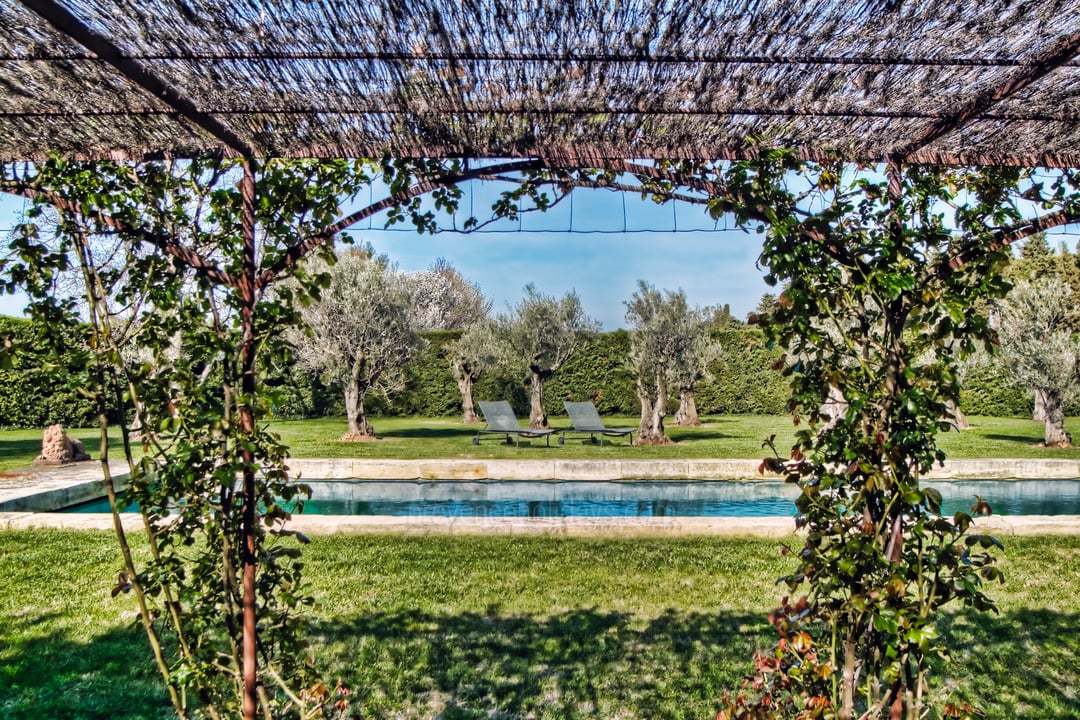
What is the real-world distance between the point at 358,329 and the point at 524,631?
12.1 meters

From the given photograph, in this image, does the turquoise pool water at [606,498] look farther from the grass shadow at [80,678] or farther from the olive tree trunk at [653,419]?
the grass shadow at [80,678]

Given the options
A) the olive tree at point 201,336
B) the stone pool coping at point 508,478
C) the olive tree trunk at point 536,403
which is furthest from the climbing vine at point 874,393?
the olive tree trunk at point 536,403

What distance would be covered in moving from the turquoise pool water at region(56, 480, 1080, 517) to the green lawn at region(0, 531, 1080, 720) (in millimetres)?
3127

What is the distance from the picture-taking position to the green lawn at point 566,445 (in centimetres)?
1217

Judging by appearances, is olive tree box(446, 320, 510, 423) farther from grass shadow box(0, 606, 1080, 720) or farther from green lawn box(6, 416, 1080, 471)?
grass shadow box(0, 606, 1080, 720)

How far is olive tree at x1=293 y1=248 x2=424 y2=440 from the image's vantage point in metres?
15.1

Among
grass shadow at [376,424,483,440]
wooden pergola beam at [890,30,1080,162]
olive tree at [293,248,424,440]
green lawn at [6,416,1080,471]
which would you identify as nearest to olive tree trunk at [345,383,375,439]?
olive tree at [293,248,424,440]

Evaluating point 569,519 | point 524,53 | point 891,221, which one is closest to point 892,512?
point 891,221

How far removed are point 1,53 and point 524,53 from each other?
1.19m

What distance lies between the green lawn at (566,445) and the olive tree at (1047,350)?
0.76 m

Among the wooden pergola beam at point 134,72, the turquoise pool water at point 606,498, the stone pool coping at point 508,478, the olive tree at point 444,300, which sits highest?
the olive tree at point 444,300

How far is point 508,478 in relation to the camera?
9.95 meters

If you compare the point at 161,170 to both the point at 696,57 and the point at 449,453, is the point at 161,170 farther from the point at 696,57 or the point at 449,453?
the point at 449,453

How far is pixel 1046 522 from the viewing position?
19.7ft
